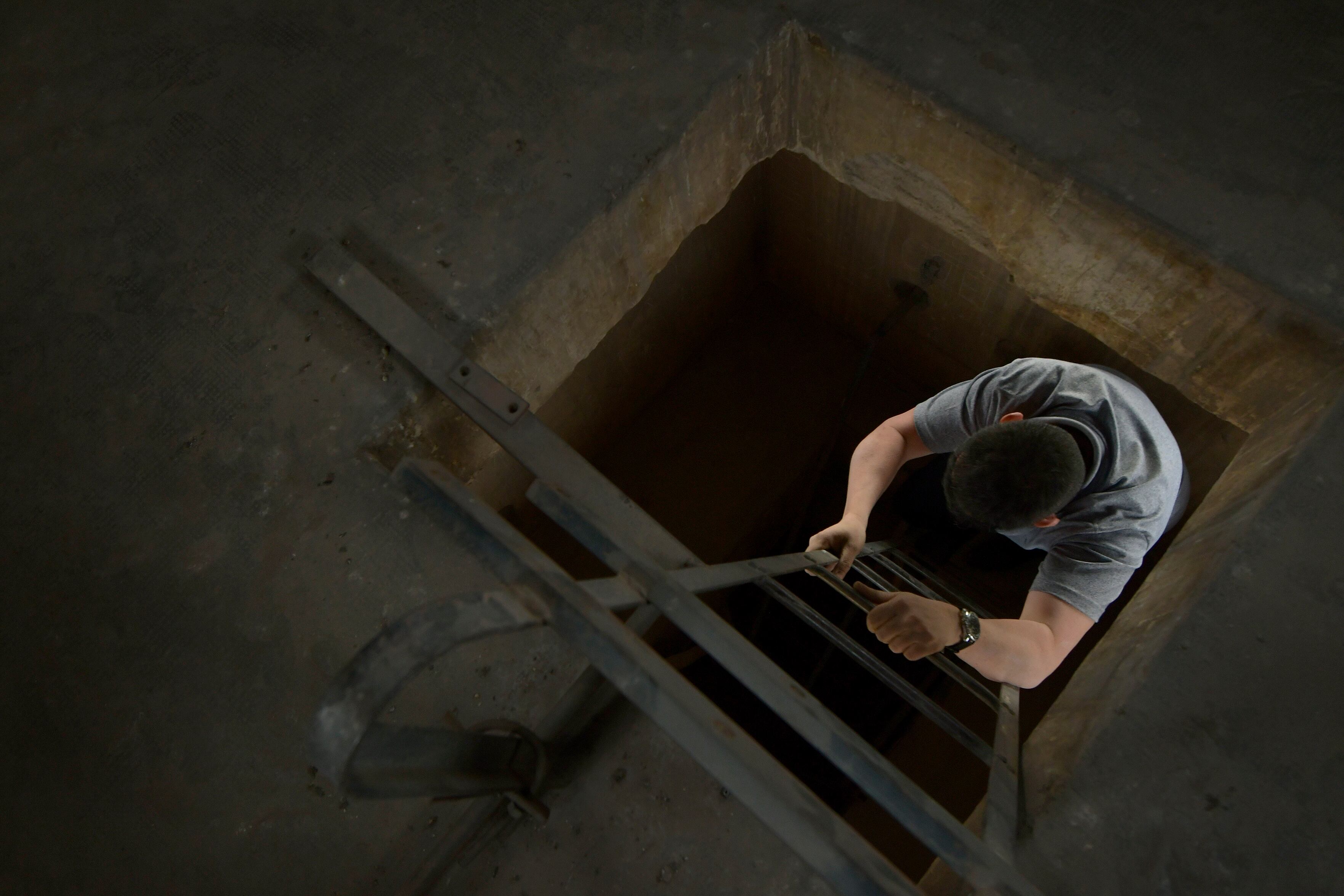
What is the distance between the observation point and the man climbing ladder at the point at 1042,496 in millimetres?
1926

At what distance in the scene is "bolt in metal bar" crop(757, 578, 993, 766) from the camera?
6.63ft

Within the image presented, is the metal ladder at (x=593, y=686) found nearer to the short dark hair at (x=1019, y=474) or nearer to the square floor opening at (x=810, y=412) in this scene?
the short dark hair at (x=1019, y=474)

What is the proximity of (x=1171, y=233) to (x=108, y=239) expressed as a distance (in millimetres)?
3263

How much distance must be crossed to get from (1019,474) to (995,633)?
19.5 inches

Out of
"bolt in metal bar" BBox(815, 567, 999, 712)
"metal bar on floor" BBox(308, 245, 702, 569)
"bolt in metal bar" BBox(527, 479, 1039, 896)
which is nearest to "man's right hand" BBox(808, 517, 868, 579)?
"bolt in metal bar" BBox(815, 567, 999, 712)

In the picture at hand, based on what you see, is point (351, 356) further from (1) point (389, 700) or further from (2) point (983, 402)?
(2) point (983, 402)

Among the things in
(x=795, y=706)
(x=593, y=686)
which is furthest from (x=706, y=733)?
(x=593, y=686)

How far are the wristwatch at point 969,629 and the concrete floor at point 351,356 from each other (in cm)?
39

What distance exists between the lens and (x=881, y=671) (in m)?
2.20

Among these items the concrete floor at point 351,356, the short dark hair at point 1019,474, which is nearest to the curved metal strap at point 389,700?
the concrete floor at point 351,356

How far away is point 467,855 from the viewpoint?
6.07 ft

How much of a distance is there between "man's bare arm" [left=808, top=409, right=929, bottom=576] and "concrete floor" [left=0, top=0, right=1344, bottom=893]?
90 centimetres

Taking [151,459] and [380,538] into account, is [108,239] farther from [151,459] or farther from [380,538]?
[380,538]

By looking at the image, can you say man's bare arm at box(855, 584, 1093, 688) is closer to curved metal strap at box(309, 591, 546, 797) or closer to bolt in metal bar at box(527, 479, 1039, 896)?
bolt in metal bar at box(527, 479, 1039, 896)
